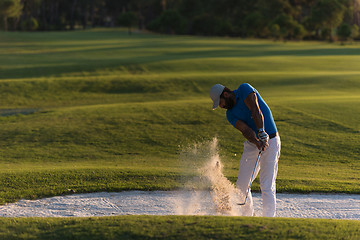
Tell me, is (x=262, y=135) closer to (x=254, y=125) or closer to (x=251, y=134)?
(x=251, y=134)

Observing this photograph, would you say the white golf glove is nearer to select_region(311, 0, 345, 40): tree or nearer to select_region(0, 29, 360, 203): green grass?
select_region(0, 29, 360, 203): green grass

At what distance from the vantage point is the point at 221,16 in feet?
336

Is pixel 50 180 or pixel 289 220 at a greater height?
pixel 289 220

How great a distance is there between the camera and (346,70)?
2952 cm

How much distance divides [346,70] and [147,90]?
13.0 m

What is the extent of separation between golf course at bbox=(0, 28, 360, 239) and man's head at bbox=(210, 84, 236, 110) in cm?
150

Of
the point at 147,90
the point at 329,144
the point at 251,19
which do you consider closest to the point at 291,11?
the point at 251,19

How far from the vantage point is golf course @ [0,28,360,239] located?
241 inches

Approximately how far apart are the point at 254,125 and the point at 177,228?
172 cm

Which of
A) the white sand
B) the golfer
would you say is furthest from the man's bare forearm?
the white sand

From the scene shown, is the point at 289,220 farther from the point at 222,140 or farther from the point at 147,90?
the point at 147,90

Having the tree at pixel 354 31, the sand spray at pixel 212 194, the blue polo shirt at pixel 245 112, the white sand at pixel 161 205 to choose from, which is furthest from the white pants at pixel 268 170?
the tree at pixel 354 31

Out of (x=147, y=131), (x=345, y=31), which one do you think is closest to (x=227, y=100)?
(x=147, y=131)

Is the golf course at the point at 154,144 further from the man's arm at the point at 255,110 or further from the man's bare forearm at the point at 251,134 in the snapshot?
the man's arm at the point at 255,110
